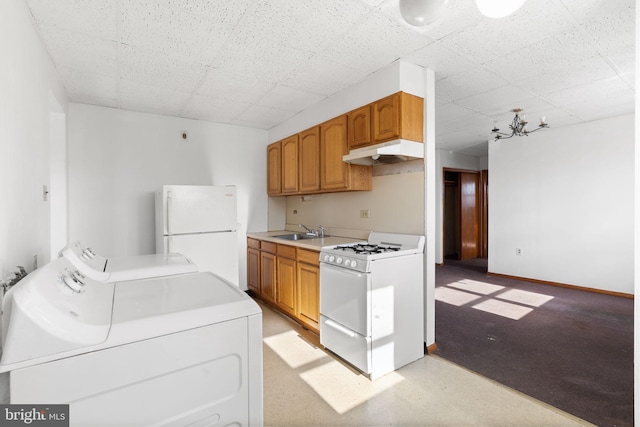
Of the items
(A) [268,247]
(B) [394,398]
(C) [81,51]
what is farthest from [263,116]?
(B) [394,398]

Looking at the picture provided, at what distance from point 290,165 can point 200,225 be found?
135 centimetres

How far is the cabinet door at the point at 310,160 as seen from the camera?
3.39m

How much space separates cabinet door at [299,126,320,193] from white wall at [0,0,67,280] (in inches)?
89.7

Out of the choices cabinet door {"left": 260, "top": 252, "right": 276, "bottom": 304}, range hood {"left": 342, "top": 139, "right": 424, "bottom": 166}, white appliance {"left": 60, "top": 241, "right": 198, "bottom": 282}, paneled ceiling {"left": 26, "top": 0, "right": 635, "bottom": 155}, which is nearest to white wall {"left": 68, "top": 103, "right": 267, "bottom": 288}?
paneled ceiling {"left": 26, "top": 0, "right": 635, "bottom": 155}

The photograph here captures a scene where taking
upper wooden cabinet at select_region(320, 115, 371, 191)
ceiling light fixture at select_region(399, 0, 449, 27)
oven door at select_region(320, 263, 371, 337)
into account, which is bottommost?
oven door at select_region(320, 263, 371, 337)

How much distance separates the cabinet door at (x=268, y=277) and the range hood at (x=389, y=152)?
145 centimetres

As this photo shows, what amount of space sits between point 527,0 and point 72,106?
4116 mm

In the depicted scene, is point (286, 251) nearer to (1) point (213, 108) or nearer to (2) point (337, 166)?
(2) point (337, 166)

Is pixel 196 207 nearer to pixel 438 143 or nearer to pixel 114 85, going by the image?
pixel 114 85

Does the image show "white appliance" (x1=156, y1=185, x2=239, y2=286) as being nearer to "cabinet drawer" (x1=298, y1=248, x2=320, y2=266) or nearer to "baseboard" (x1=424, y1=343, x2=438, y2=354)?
"cabinet drawer" (x1=298, y1=248, x2=320, y2=266)

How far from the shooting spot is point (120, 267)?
66.2 inches

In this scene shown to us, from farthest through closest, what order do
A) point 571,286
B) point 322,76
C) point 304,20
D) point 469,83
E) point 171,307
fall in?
point 571,286 < point 469,83 < point 322,76 < point 304,20 < point 171,307

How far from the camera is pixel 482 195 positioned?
6.97 meters

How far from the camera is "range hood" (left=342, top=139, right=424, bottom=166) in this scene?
237 centimetres
